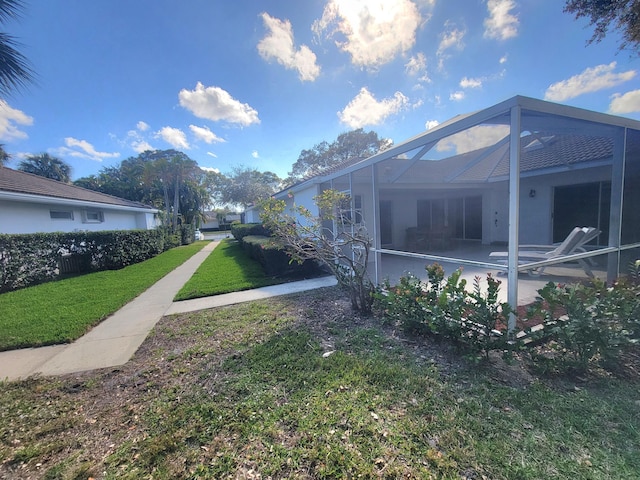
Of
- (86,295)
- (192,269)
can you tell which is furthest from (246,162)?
(86,295)

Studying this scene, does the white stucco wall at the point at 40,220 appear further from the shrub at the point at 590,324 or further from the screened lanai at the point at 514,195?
the shrub at the point at 590,324

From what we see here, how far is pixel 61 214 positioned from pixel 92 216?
2.25 metres

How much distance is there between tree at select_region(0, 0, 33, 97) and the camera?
446cm

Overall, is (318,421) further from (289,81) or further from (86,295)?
(289,81)

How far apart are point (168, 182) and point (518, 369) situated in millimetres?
25127

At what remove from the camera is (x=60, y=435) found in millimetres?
2232

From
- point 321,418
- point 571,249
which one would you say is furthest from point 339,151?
point 321,418

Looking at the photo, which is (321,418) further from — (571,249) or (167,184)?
(167,184)

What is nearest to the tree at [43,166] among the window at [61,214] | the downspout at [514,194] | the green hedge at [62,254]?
the window at [61,214]

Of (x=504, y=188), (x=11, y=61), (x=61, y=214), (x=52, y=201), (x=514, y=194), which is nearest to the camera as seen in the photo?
(x=514, y=194)

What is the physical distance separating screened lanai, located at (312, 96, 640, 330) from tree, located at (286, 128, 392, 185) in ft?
70.9

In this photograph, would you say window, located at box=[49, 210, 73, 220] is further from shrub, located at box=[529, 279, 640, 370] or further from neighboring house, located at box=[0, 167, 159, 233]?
shrub, located at box=[529, 279, 640, 370]

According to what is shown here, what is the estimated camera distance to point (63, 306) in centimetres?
567

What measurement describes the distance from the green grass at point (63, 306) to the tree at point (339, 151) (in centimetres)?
2538
